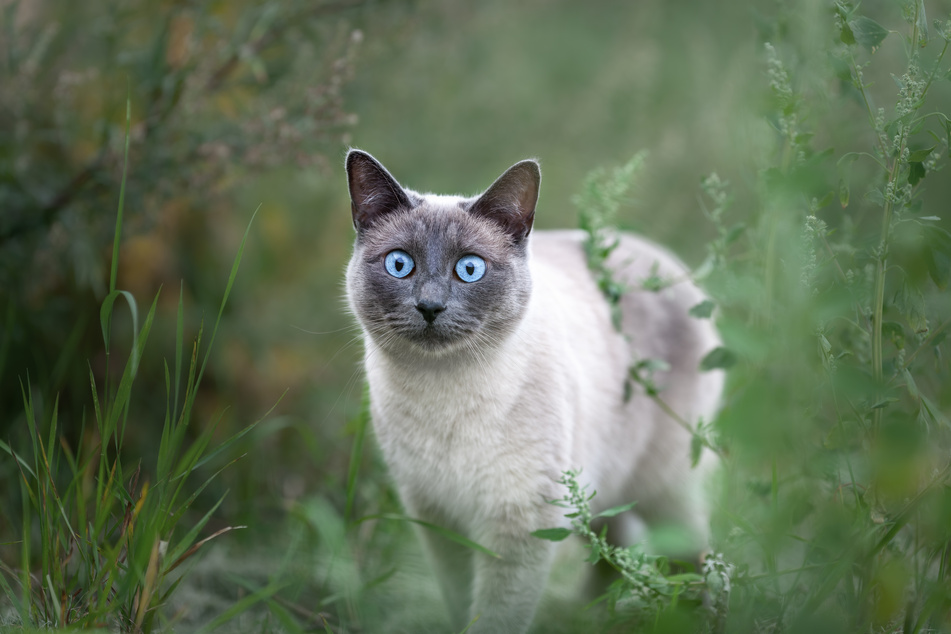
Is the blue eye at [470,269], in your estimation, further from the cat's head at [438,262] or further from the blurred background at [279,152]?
the blurred background at [279,152]

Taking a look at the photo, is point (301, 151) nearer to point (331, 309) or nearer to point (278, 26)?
point (278, 26)

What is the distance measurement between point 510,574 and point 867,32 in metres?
1.53

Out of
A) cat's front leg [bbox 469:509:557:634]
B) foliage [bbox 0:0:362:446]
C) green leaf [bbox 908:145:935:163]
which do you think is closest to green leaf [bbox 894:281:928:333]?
green leaf [bbox 908:145:935:163]

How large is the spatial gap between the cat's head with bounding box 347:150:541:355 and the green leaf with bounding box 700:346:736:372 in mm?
517

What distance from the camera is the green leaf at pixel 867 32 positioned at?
1531 mm

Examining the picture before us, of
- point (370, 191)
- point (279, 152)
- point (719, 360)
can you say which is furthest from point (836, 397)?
point (279, 152)

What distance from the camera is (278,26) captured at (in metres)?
2.71

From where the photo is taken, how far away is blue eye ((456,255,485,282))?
2.00 m

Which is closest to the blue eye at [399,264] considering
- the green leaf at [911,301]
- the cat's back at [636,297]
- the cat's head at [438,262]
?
the cat's head at [438,262]

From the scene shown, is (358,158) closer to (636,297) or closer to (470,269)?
(470,269)

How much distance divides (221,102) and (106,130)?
87 centimetres

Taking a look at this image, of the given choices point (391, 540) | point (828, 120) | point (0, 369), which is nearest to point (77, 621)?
point (0, 369)

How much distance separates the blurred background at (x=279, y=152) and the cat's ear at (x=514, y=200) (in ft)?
1.79

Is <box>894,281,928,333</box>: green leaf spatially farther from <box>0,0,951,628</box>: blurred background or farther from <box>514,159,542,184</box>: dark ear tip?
<box>514,159,542,184</box>: dark ear tip
